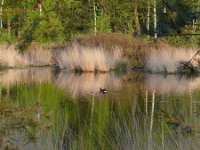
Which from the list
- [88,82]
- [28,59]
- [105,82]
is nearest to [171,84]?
[105,82]

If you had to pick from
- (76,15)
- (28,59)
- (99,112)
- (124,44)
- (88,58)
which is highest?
(76,15)

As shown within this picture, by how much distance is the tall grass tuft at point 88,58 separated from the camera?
61.5ft

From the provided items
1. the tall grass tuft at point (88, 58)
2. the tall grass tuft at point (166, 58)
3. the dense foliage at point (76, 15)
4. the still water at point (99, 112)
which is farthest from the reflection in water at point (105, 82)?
the dense foliage at point (76, 15)

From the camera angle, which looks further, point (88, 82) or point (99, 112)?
point (88, 82)

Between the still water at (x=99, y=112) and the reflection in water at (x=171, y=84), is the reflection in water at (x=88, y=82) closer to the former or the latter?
the still water at (x=99, y=112)

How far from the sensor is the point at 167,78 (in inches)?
630

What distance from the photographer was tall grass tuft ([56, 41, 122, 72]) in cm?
1873

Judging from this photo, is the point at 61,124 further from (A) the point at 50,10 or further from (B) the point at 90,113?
(A) the point at 50,10

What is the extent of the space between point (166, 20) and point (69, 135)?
15.0 feet

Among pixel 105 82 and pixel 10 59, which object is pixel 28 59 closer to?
pixel 10 59

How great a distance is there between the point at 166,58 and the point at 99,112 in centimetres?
868

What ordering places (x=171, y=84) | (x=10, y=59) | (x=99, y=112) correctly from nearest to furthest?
(x=99, y=112) → (x=171, y=84) → (x=10, y=59)

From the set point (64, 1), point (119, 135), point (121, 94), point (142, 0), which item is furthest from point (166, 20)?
point (121, 94)

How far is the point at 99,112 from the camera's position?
375 inches
